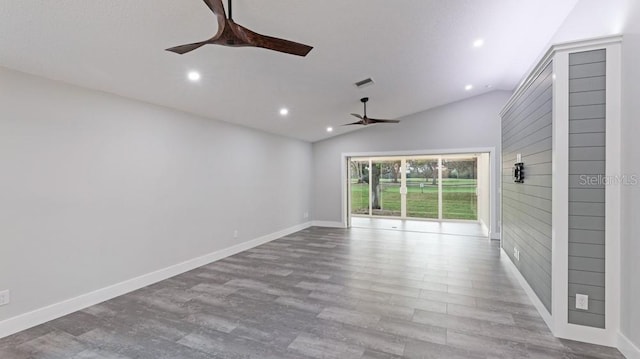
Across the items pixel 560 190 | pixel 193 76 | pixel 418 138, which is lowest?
pixel 560 190

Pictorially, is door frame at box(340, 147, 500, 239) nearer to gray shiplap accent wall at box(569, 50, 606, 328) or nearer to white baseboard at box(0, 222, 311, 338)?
white baseboard at box(0, 222, 311, 338)

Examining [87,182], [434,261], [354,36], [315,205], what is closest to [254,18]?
[354,36]

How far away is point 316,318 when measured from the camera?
9.66ft

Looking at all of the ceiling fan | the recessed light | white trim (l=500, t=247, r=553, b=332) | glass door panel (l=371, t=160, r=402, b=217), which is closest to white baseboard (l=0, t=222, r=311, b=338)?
the recessed light

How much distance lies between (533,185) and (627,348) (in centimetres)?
164

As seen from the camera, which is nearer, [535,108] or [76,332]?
[76,332]

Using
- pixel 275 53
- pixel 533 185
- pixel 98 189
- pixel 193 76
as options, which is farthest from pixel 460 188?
pixel 98 189

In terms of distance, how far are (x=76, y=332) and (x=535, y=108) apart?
17.2 ft

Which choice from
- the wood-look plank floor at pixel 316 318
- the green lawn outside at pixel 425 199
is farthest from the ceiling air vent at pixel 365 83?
the green lawn outside at pixel 425 199

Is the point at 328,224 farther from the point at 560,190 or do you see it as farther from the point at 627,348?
the point at 627,348

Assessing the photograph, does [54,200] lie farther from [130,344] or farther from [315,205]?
[315,205]

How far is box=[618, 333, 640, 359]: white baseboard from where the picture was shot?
2.18 m

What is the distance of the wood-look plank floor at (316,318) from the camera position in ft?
7.91

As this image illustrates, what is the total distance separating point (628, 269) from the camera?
229 centimetres
